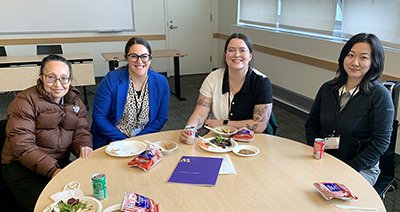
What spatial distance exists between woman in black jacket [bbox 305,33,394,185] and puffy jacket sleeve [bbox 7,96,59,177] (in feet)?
5.49

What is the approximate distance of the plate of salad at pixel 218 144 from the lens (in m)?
1.74

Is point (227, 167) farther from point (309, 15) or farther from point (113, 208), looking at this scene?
point (309, 15)

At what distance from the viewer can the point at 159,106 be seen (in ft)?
7.87

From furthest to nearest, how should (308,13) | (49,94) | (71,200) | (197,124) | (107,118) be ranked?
(308,13)
(107,118)
(197,124)
(49,94)
(71,200)

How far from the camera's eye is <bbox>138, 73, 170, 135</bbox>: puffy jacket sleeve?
233 centimetres

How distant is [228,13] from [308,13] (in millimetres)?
2339

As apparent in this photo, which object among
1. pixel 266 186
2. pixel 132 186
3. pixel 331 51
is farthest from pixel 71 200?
pixel 331 51

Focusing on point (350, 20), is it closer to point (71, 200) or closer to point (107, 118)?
point (107, 118)

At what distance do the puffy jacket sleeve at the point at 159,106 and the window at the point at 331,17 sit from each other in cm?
236

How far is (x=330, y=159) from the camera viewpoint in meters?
1.63

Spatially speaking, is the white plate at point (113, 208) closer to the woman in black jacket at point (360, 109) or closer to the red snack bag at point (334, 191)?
the red snack bag at point (334, 191)

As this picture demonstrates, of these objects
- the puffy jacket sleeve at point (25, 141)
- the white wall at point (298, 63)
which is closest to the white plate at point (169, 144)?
the puffy jacket sleeve at point (25, 141)

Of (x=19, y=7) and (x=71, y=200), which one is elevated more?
(x=19, y=7)

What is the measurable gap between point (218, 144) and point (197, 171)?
32cm
